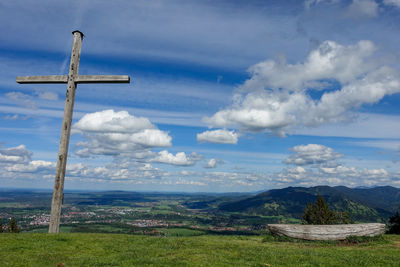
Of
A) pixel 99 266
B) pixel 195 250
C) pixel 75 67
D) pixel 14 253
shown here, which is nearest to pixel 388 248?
pixel 195 250

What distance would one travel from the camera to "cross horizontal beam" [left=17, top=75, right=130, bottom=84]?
16.4 metres

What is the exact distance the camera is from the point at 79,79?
55.4 feet

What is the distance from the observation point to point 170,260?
10695 millimetres

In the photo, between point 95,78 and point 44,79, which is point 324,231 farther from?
point 44,79

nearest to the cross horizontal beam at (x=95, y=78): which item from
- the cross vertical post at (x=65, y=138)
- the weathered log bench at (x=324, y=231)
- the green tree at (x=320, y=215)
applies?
the cross vertical post at (x=65, y=138)

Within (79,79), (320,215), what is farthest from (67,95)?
(320,215)

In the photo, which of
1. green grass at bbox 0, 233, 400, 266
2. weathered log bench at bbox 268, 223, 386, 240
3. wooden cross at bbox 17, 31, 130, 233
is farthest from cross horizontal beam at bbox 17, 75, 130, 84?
weathered log bench at bbox 268, 223, 386, 240

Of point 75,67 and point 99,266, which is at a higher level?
point 75,67

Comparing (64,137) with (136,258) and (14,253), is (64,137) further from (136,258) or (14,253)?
(136,258)

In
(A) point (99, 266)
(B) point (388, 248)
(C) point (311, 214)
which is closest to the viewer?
(A) point (99, 266)

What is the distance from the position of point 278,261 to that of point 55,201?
12893 millimetres

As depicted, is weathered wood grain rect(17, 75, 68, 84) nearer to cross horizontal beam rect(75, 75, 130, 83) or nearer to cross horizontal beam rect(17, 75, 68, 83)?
cross horizontal beam rect(17, 75, 68, 83)

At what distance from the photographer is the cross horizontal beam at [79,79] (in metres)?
16.4

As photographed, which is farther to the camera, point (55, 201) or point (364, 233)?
point (364, 233)
